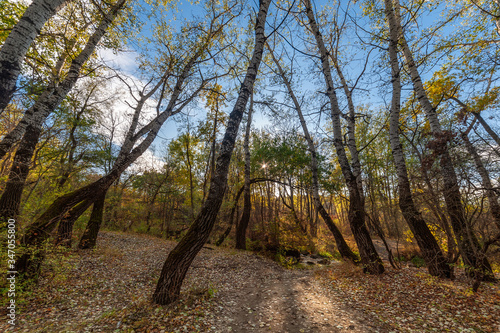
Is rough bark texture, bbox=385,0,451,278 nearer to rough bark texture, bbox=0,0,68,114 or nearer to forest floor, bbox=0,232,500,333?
forest floor, bbox=0,232,500,333

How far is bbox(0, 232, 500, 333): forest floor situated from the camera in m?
2.94

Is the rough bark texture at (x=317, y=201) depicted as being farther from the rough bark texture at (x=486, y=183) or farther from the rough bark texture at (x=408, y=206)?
the rough bark texture at (x=486, y=183)

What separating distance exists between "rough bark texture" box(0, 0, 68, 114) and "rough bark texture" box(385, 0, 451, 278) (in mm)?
8379

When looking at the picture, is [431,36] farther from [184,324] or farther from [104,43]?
[104,43]

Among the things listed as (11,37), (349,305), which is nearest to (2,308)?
(11,37)

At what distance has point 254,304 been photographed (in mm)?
4160

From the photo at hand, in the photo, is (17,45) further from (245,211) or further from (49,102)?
(245,211)

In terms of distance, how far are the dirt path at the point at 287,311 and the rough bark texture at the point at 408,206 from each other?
9.55ft

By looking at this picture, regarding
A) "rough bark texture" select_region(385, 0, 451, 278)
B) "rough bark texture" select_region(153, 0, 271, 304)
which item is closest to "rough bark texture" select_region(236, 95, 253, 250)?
"rough bark texture" select_region(153, 0, 271, 304)

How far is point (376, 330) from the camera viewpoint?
9.53ft

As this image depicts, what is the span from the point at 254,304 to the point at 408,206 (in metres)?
A: 5.05

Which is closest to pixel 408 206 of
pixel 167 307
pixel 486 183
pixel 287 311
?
pixel 486 183

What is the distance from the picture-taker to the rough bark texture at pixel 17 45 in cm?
239

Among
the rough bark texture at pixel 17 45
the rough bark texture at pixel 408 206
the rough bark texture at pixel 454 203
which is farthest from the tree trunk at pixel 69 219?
the rough bark texture at pixel 408 206
